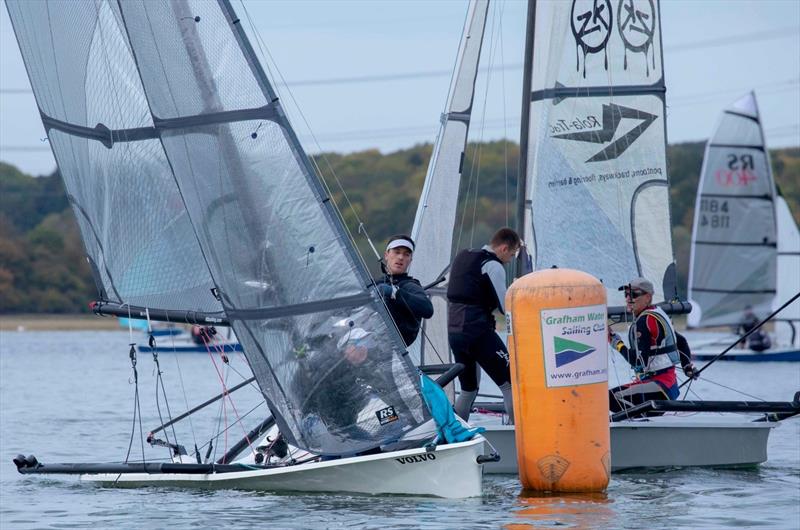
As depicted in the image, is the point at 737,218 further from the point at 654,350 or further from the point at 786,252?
the point at 654,350

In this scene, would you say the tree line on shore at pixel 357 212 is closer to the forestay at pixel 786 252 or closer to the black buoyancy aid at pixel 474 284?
the forestay at pixel 786 252

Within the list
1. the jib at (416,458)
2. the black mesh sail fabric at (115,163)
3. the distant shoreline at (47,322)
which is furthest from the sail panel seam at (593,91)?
the distant shoreline at (47,322)

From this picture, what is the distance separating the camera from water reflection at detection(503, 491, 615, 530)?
25.1ft

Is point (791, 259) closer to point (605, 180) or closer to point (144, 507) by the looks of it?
point (605, 180)

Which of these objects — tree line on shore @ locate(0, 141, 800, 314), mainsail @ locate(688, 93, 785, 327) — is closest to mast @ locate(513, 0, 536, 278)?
mainsail @ locate(688, 93, 785, 327)

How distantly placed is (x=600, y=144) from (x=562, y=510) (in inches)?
204

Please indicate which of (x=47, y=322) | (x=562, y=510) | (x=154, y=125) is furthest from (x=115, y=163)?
(x=47, y=322)

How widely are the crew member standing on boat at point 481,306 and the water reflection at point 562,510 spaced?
1125 mm

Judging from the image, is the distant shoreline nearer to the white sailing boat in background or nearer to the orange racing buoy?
the white sailing boat in background

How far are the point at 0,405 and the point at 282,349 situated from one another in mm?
10578

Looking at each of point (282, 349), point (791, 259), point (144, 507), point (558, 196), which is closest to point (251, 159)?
point (282, 349)

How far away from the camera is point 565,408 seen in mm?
8586

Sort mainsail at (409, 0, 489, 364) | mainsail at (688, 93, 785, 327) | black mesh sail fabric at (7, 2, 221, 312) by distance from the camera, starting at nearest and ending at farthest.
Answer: black mesh sail fabric at (7, 2, 221, 312) < mainsail at (409, 0, 489, 364) < mainsail at (688, 93, 785, 327)

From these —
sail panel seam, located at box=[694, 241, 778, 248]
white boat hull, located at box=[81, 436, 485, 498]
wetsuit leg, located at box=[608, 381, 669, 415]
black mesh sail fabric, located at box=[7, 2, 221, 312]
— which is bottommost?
white boat hull, located at box=[81, 436, 485, 498]
